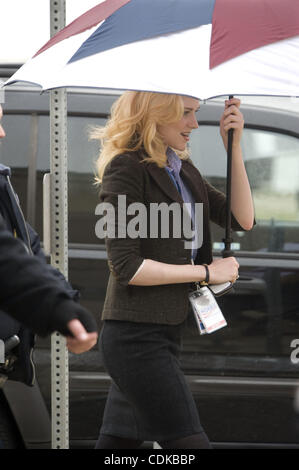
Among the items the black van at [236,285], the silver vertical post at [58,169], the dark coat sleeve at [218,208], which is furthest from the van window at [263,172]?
the silver vertical post at [58,169]

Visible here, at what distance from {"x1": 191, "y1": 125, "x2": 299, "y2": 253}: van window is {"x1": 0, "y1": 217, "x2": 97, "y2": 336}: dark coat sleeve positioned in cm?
235

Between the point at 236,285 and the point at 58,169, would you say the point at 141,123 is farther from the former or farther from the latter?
the point at 236,285

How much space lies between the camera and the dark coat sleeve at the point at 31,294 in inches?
75.6

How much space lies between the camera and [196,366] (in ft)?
13.7

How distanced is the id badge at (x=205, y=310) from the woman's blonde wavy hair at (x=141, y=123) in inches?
17.8

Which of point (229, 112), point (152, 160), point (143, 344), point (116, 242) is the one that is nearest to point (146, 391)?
point (143, 344)

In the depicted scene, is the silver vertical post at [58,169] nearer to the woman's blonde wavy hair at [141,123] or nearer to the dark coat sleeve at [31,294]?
the woman's blonde wavy hair at [141,123]

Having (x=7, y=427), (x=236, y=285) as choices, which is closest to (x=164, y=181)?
(x=236, y=285)

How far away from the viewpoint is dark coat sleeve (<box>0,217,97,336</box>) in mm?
1921

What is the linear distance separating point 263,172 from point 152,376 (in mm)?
1577

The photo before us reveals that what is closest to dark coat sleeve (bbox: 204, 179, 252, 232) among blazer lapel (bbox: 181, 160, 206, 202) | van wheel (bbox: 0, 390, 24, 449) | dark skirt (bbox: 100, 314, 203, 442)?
blazer lapel (bbox: 181, 160, 206, 202)

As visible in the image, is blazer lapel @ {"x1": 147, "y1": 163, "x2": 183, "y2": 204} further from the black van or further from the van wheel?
the van wheel
